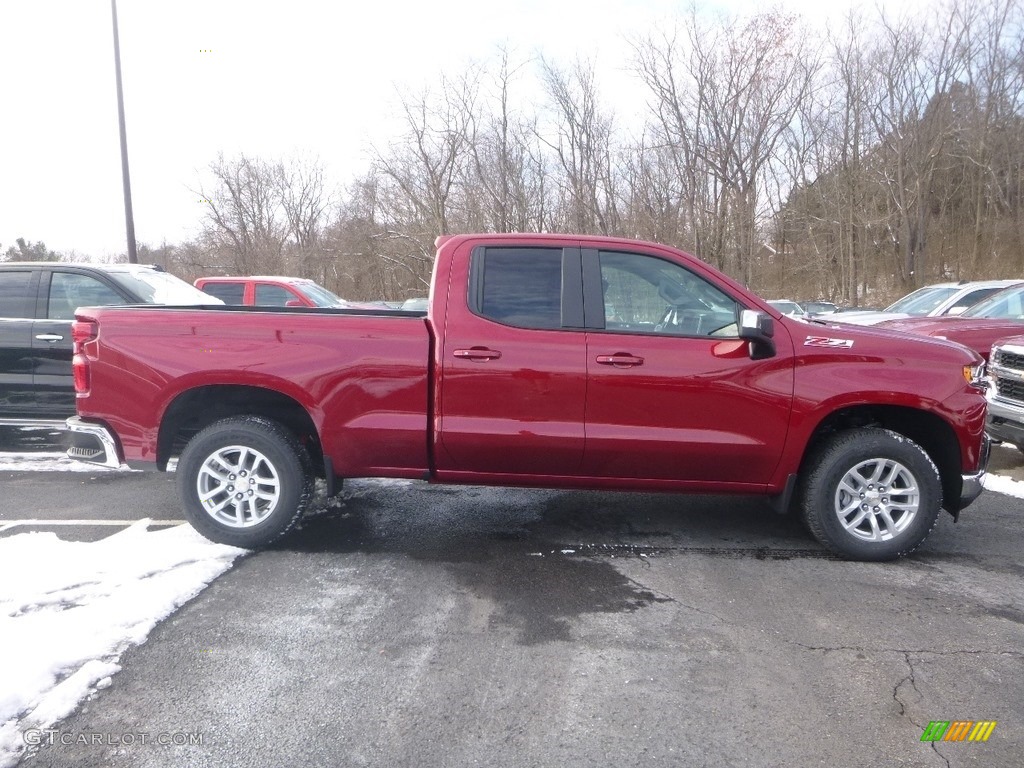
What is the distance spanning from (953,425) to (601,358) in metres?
2.18

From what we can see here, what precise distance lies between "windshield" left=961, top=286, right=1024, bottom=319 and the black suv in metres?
9.43

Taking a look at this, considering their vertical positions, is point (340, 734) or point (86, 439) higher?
point (86, 439)

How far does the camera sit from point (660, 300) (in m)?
4.62

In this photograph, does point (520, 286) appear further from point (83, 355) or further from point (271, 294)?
point (271, 294)

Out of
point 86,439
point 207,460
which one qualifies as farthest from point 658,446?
point 86,439

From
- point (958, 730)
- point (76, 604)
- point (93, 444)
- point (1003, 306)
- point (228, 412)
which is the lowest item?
point (958, 730)

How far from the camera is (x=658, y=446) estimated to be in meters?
4.50

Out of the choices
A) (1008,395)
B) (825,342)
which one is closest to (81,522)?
(825,342)

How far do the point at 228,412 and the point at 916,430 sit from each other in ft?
14.8

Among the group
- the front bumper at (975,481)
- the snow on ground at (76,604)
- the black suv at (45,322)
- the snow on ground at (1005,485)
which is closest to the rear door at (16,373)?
the black suv at (45,322)

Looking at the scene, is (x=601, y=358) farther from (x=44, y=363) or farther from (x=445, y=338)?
(x=44, y=363)

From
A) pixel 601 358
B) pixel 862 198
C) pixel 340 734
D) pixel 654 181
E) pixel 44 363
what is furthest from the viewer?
pixel 862 198

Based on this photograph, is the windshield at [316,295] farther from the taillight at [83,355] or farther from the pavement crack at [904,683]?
the pavement crack at [904,683]

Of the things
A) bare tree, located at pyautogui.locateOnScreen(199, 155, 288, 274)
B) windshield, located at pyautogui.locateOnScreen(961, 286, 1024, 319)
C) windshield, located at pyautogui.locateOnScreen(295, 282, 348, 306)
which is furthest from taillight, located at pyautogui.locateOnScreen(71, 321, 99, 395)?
bare tree, located at pyautogui.locateOnScreen(199, 155, 288, 274)
